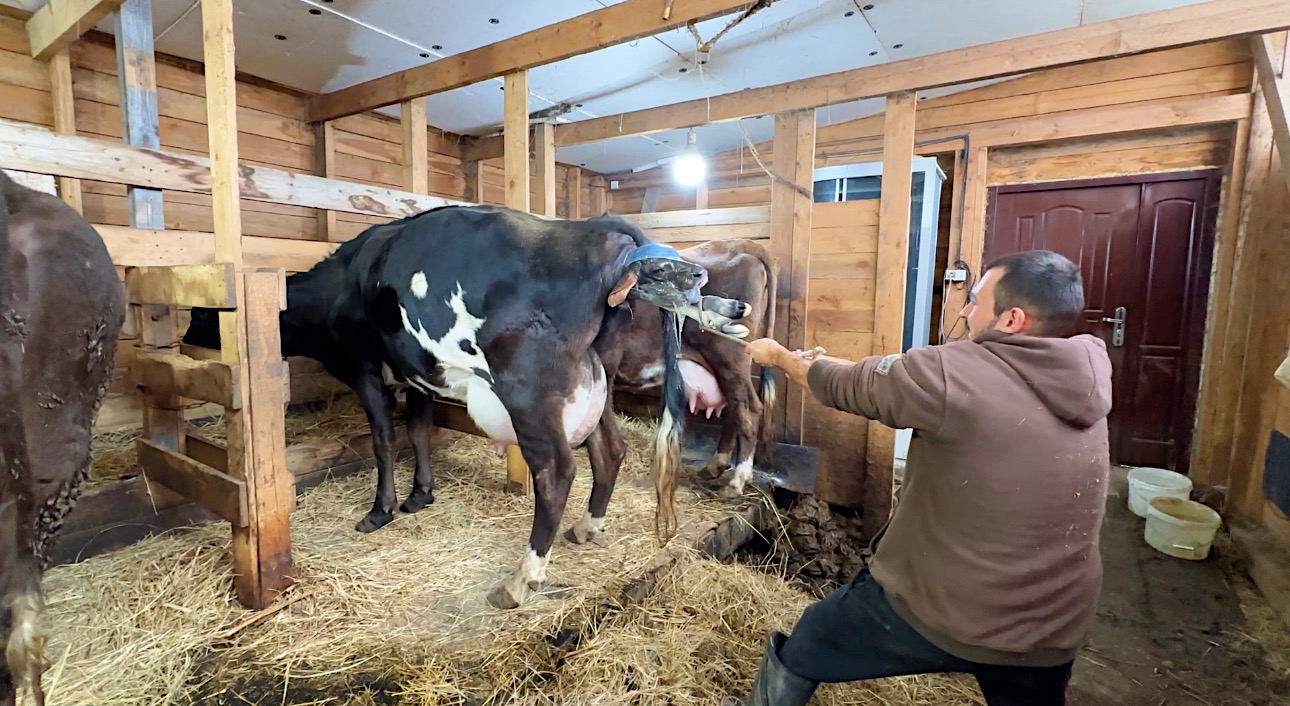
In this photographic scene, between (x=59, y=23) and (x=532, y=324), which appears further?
(x=59, y=23)

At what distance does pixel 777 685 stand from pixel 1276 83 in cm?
444

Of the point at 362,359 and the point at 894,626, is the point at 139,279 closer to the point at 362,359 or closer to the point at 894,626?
the point at 362,359

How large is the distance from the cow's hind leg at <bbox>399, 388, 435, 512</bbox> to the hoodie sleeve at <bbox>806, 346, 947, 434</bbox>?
209 cm

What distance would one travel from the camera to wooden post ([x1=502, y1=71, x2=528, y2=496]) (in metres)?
2.86

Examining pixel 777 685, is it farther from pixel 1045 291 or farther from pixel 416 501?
pixel 416 501

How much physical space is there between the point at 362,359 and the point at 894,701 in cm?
248

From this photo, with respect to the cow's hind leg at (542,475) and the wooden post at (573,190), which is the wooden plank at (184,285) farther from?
the wooden post at (573,190)

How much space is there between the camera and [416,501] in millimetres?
2725

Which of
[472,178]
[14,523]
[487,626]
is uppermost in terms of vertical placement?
[472,178]

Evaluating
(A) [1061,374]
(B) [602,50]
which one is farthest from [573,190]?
(A) [1061,374]

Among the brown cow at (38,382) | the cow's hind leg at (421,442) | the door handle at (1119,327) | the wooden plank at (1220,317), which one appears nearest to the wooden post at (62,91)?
the cow's hind leg at (421,442)

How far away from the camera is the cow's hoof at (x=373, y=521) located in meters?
2.49

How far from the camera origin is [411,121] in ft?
11.3

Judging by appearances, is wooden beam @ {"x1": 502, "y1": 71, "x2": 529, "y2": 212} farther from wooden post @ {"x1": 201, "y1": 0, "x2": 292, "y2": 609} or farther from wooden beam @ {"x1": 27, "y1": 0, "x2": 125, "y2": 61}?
wooden beam @ {"x1": 27, "y1": 0, "x2": 125, "y2": 61}
